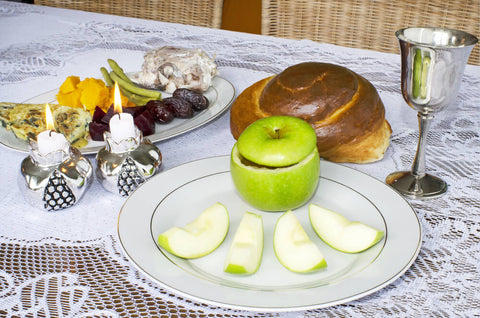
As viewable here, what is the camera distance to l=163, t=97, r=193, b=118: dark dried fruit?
98 centimetres

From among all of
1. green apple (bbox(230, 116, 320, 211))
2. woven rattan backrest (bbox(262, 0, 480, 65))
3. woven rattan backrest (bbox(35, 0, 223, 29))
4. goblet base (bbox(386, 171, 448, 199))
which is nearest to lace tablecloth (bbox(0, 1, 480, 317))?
goblet base (bbox(386, 171, 448, 199))

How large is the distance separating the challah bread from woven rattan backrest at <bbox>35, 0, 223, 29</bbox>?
104cm

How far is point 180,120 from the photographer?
100cm

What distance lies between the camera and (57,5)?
1.92m

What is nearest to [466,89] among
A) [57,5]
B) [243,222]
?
[243,222]

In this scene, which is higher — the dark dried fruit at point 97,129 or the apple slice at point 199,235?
the dark dried fruit at point 97,129

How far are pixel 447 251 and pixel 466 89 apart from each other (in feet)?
2.03

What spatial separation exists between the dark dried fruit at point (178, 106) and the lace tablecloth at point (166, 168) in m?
0.05

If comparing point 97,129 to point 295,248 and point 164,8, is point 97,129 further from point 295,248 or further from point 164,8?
point 164,8

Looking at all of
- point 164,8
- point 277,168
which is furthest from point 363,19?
point 277,168

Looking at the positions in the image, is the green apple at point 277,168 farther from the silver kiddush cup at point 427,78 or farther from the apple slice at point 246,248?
the silver kiddush cup at point 427,78

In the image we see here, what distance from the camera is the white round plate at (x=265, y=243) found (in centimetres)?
54

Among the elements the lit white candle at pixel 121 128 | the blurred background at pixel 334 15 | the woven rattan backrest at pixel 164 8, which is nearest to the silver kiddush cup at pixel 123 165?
the lit white candle at pixel 121 128

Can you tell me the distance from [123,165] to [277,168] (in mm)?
235
